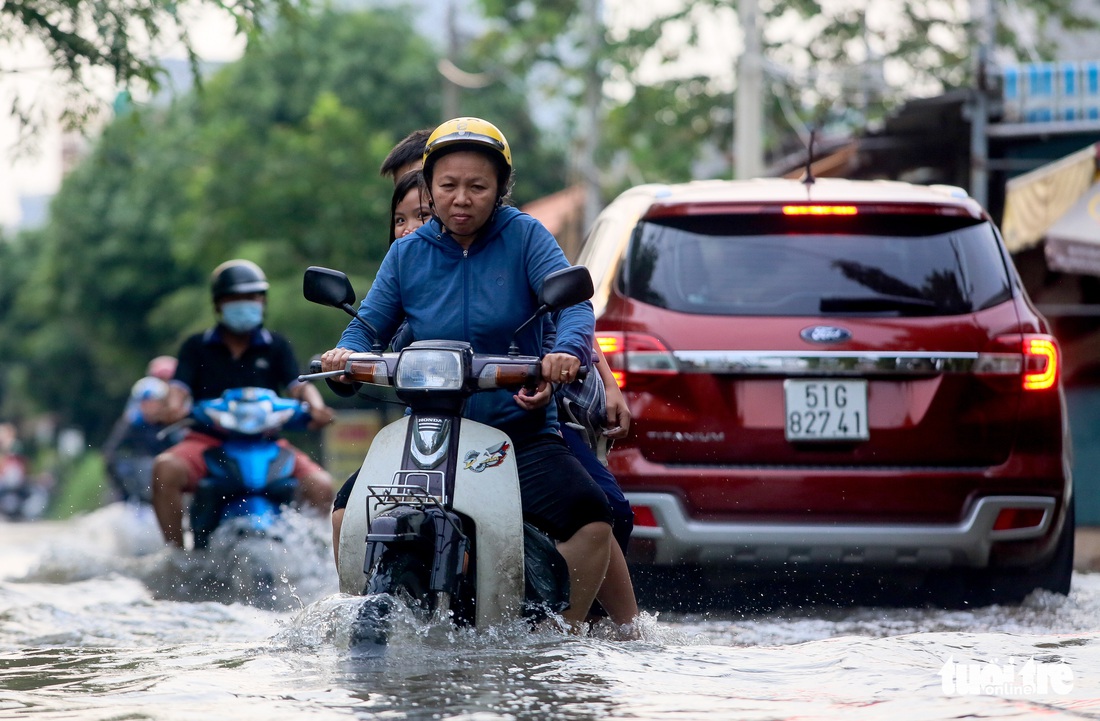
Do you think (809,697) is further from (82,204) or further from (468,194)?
(82,204)

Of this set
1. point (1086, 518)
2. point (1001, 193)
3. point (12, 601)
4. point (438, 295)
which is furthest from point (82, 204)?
point (438, 295)

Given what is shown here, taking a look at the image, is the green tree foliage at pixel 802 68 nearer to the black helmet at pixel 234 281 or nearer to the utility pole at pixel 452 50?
the utility pole at pixel 452 50

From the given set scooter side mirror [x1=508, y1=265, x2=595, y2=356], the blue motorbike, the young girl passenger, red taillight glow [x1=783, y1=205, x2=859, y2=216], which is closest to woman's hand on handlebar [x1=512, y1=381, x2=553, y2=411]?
scooter side mirror [x1=508, y1=265, x2=595, y2=356]

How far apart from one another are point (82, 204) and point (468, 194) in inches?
1649

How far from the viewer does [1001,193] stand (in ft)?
57.7

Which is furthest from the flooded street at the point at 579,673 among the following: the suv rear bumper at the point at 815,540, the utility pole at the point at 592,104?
the utility pole at the point at 592,104

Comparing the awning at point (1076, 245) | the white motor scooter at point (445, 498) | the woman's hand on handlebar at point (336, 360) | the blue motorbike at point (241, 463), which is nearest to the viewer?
the white motor scooter at point (445, 498)

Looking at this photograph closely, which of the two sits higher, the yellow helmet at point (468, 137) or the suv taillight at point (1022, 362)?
the yellow helmet at point (468, 137)

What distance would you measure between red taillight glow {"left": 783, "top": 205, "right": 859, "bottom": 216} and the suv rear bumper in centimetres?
113

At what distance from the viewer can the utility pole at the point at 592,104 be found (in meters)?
26.2

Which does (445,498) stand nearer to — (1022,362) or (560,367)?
(560,367)

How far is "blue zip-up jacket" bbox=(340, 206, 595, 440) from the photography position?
14.7 ft

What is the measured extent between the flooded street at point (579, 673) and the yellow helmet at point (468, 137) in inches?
47.6

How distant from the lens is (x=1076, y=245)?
12.0 meters
